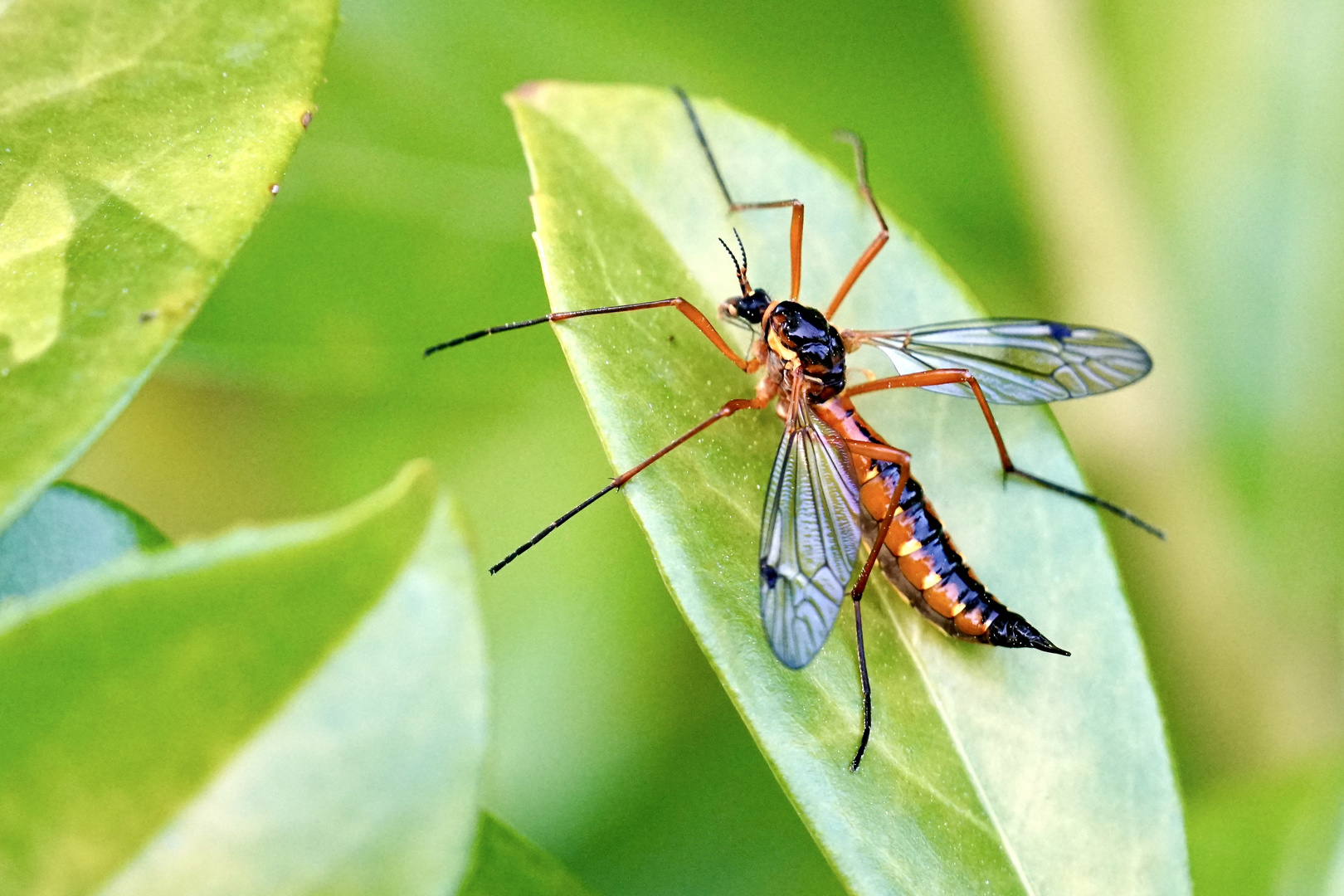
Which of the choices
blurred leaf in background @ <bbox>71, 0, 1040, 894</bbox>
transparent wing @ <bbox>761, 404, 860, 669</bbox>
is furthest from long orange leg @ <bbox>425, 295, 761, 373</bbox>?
blurred leaf in background @ <bbox>71, 0, 1040, 894</bbox>

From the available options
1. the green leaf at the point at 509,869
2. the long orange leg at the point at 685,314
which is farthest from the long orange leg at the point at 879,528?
the green leaf at the point at 509,869

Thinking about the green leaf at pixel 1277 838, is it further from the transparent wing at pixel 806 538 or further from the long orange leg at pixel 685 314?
the long orange leg at pixel 685 314

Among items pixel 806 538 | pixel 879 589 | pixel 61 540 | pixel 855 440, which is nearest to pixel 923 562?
pixel 879 589

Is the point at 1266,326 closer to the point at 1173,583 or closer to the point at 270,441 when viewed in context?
the point at 1173,583

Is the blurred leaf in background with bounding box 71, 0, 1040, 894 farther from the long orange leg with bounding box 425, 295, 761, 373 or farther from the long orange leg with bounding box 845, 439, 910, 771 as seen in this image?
the long orange leg with bounding box 845, 439, 910, 771

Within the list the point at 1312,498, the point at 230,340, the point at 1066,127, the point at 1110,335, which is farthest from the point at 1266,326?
the point at 230,340

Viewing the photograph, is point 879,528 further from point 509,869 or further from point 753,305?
point 509,869
